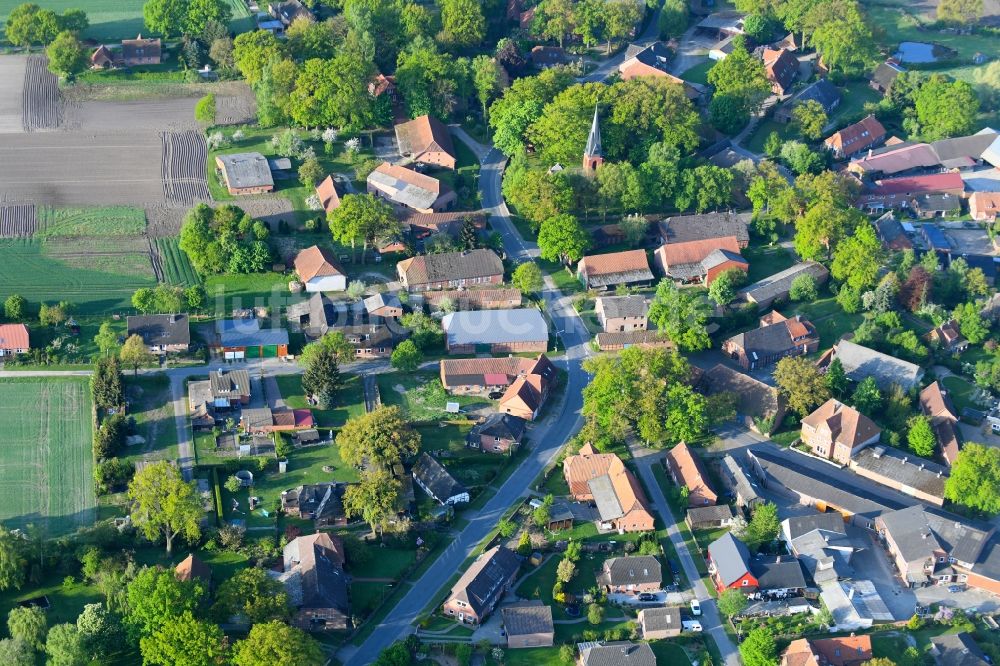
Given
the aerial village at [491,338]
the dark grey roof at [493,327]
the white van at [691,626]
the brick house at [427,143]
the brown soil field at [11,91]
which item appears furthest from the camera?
the brown soil field at [11,91]

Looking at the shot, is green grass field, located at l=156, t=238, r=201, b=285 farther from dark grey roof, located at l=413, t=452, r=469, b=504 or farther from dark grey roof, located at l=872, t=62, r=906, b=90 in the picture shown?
dark grey roof, located at l=872, t=62, r=906, b=90

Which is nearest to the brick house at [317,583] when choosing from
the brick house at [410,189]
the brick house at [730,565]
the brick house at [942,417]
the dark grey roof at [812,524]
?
the brick house at [730,565]

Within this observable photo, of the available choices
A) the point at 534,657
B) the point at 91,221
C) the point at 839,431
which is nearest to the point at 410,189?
the point at 91,221

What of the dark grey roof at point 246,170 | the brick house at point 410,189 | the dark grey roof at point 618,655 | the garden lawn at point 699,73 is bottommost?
the garden lawn at point 699,73

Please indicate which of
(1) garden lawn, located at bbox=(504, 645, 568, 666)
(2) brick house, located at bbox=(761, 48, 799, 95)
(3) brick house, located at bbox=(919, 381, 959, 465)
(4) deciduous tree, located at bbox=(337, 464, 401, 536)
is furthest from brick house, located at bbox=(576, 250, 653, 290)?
(1) garden lawn, located at bbox=(504, 645, 568, 666)

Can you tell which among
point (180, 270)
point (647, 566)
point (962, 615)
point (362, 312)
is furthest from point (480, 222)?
point (962, 615)

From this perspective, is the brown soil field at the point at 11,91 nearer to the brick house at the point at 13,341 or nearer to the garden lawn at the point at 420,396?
the brick house at the point at 13,341
